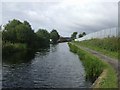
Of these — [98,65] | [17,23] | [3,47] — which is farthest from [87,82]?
[17,23]

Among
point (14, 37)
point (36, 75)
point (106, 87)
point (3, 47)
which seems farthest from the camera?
point (14, 37)

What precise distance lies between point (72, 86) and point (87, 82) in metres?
2.11

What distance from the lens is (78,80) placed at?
A: 2228 centimetres

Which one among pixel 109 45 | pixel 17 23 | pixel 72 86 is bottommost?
pixel 72 86

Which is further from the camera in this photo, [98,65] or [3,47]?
[3,47]

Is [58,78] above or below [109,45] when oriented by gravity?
below

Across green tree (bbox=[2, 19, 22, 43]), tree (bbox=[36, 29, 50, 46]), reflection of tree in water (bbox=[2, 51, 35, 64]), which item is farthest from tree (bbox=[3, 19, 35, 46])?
tree (bbox=[36, 29, 50, 46])

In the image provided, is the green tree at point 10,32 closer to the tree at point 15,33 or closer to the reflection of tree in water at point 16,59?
the tree at point 15,33

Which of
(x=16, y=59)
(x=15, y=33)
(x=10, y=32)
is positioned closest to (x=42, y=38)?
(x=15, y=33)

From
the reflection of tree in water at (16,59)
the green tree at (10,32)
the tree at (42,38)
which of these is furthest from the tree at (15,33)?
the tree at (42,38)

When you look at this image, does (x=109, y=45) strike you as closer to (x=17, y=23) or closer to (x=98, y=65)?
(x=98, y=65)

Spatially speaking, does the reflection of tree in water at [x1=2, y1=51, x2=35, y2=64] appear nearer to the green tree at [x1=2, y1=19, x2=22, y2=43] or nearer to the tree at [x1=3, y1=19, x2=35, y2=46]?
the green tree at [x1=2, y1=19, x2=22, y2=43]

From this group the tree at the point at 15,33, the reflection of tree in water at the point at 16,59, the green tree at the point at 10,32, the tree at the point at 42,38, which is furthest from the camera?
the tree at the point at 42,38

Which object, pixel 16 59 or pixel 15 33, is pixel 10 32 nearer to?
pixel 15 33
